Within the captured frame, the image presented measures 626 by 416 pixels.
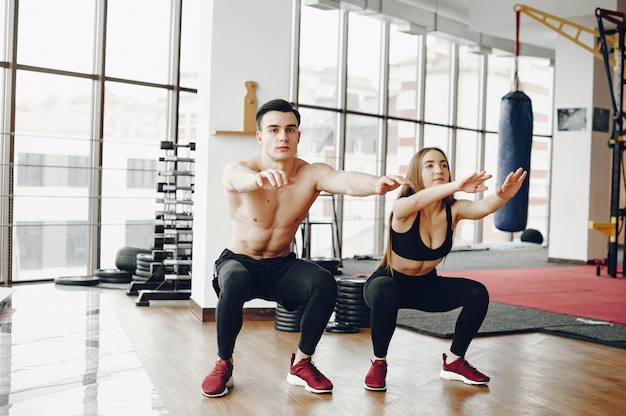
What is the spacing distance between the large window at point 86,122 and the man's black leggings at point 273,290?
3.93 meters

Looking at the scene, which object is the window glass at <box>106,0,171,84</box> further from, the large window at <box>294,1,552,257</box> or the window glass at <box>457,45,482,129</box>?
the window glass at <box>457,45,482,129</box>

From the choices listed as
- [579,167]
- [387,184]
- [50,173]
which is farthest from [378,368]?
[579,167]

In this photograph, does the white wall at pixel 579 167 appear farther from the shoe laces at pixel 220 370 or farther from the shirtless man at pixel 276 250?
the shoe laces at pixel 220 370

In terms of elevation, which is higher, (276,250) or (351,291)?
(276,250)

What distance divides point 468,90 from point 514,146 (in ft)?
21.2

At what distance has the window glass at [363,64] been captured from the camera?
9336 millimetres

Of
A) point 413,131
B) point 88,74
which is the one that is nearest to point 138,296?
point 88,74

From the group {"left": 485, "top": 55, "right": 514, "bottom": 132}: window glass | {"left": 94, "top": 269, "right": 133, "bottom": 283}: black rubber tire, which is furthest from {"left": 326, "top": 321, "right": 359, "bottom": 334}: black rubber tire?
{"left": 485, "top": 55, "right": 514, "bottom": 132}: window glass

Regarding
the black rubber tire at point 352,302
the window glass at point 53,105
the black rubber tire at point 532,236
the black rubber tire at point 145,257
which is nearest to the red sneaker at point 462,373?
the black rubber tire at point 352,302

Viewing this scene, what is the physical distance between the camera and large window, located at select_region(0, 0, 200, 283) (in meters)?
6.21

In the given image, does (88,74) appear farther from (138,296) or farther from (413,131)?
(413,131)

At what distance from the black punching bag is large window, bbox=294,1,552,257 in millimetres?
3930

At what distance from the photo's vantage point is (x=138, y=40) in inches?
279

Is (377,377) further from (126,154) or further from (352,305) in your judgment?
(126,154)
